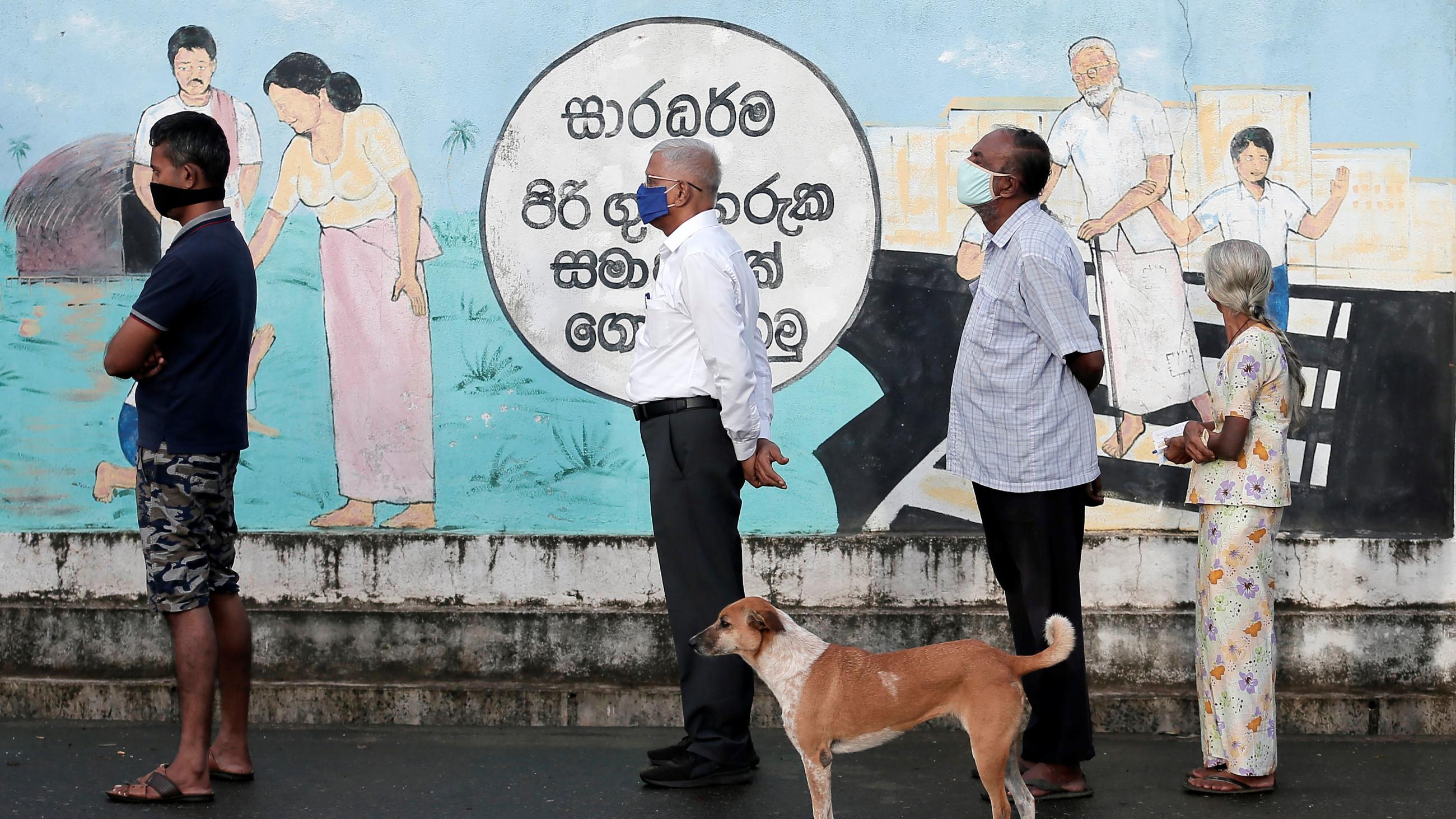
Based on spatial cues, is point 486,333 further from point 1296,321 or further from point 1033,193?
point 1296,321

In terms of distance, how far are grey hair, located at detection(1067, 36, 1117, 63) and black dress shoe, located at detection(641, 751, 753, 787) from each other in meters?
3.11

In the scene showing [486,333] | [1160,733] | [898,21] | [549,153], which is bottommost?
[1160,733]

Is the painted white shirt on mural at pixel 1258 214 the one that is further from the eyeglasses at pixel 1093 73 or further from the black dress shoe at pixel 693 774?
the black dress shoe at pixel 693 774

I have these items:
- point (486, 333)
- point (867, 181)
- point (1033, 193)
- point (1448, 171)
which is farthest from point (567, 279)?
point (1448, 171)

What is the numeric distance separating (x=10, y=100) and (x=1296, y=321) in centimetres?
539

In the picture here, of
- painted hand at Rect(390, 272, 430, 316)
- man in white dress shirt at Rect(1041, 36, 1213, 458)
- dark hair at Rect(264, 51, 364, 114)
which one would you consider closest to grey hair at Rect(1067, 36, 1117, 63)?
man in white dress shirt at Rect(1041, 36, 1213, 458)

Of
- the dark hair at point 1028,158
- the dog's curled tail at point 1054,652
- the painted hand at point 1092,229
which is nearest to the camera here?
the dog's curled tail at point 1054,652

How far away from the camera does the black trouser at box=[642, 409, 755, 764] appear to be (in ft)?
14.4

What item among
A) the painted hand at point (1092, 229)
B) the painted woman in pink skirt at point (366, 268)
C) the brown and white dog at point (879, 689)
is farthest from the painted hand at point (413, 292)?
the painted hand at point (1092, 229)

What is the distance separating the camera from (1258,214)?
546cm

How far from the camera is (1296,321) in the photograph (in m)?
5.49

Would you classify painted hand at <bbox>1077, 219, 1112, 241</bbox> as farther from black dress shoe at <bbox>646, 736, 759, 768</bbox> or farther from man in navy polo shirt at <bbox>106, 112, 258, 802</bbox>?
man in navy polo shirt at <bbox>106, 112, 258, 802</bbox>

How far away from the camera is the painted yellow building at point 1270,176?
541 centimetres

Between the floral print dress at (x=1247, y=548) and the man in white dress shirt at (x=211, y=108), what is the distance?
3.90 m
